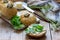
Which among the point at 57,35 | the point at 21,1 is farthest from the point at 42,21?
the point at 21,1

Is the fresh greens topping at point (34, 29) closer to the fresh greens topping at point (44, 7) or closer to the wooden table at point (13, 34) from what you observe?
the wooden table at point (13, 34)

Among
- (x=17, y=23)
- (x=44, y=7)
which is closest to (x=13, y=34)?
(x=17, y=23)

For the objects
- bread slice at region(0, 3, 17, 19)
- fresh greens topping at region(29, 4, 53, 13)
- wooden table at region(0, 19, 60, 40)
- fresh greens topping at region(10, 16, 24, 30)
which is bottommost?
wooden table at region(0, 19, 60, 40)

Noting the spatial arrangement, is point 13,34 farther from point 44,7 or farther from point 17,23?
point 44,7

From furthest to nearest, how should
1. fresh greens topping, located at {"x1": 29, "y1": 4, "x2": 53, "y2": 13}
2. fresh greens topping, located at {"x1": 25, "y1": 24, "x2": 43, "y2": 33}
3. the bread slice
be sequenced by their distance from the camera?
fresh greens topping, located at {"x1": 29, "y1": 4, "x2": 53, "y2": 13}, the bread slice, fresh greens topping, located at {"x1": 25, "y1": 24, "x2": 43, "y2": 33}

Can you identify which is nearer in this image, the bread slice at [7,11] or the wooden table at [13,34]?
the wooden table at [13,34]

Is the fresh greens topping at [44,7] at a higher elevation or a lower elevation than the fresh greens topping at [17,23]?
higher

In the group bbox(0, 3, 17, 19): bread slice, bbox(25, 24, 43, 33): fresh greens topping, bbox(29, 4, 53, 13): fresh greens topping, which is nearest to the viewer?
bbox(25, 24, 43, 33): fresh greens topping

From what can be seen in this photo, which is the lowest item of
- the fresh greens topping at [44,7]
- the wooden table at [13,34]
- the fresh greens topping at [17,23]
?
the wooden table at [13,34]

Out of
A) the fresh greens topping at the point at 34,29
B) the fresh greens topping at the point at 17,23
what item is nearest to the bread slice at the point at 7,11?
the fresh greens topping at the point at 17,23

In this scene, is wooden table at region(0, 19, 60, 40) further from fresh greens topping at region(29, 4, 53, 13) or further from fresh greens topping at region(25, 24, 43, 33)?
fresh greens topping at region(29, 4, 53, 13)

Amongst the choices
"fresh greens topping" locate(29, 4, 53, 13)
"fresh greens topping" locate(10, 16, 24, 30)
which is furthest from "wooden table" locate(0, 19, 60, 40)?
"fresh greens topping" locate(29, 4, 53, 13)

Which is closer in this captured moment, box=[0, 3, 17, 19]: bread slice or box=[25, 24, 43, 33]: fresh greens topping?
box=[25, 24, 43, 33]: fresh greens topping
